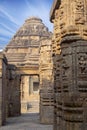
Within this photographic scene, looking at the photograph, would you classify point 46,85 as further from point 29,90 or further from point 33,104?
point 29,90

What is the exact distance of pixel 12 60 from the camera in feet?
107

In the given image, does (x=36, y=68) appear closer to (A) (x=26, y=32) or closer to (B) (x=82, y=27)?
(A) (x=26, y=32)

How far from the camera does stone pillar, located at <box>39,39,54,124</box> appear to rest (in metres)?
17.7

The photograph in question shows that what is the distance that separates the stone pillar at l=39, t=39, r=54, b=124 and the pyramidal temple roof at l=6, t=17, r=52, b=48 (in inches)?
654

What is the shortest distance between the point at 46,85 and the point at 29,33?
18.8 metres

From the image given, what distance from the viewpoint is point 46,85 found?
1805 centimetres

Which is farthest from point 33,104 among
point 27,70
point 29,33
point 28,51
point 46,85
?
point 46,85

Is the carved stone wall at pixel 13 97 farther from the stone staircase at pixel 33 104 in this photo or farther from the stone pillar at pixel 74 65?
the stone pillar at pixel 74 65

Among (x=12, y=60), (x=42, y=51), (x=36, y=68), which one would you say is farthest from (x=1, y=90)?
(x=12, y=60)

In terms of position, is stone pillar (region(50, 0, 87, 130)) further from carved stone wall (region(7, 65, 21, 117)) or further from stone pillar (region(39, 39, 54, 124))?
carved stone wall (region(7, 65, 21, 117))

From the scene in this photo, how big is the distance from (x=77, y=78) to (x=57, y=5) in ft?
9.00

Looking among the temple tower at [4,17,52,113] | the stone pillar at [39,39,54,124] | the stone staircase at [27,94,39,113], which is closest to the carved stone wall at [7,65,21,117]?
the stone staircase at [27,94,39,113]

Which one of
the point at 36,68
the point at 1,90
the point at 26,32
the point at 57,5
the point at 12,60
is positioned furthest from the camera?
the point at 26,32

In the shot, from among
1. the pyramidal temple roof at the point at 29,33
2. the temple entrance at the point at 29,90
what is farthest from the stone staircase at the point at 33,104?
the pyramidal temple roof at the point at 29,33
